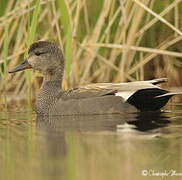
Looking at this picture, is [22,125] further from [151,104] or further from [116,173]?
[116,173]

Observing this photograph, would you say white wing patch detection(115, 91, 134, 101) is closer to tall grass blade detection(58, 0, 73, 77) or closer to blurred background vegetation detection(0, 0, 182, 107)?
blurred background vegetation detection(0, 0, 182, 107)

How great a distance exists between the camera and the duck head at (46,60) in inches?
277

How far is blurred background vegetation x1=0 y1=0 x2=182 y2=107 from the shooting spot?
738cm

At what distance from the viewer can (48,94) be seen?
6.99m

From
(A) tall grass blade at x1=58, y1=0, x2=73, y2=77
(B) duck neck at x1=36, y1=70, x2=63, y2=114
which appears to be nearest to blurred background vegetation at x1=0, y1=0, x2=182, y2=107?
(A) tall grass blade at x1=58, y1=0, x2=73, y2=77

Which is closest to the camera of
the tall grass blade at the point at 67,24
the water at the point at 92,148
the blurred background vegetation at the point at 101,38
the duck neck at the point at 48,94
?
the water at the point at 92,148

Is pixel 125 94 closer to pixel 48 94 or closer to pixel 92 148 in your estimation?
pixel 48 94

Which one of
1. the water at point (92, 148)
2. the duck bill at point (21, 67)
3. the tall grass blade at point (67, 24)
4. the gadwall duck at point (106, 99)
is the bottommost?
the water at point (92, 148)

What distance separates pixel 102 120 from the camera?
5.97m

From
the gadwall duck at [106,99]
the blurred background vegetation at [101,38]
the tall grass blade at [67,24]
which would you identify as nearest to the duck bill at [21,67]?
the gadwall duck at [106,99]

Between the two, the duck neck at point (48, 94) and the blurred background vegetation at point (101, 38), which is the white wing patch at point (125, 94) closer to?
the blurred background vegetation at point (101, 38)

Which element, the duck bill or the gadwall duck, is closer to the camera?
the gadwall duck

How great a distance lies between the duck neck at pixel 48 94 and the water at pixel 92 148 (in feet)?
2.16

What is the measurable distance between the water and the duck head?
3.67ft
